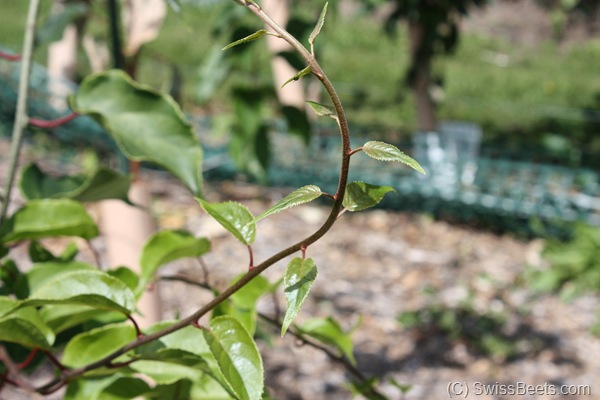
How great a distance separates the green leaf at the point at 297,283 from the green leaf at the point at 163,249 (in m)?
0.19

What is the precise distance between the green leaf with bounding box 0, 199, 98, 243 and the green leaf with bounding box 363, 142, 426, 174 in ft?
0.93

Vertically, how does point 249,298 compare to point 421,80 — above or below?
above

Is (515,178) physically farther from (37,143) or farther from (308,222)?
(37,143)

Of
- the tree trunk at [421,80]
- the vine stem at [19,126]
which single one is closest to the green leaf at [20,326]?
the vine stem at [19,126]

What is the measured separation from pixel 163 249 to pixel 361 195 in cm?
23

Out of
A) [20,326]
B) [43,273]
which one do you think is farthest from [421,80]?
[20,326]

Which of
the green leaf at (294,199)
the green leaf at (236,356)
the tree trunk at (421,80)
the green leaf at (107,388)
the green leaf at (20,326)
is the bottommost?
the tree trunk at (421,80)

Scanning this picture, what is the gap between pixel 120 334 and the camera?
1.53 ft

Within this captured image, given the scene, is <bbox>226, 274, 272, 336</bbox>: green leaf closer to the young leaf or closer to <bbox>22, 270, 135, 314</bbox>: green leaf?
the young leaf

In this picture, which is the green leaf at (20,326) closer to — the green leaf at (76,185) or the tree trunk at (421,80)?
the green leaf at (76,185)

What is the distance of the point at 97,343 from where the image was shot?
1.53 feet

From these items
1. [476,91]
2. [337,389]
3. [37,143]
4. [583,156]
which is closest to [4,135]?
[37,143]

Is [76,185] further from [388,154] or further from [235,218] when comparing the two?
[388,154]

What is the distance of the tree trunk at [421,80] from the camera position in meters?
2.87
